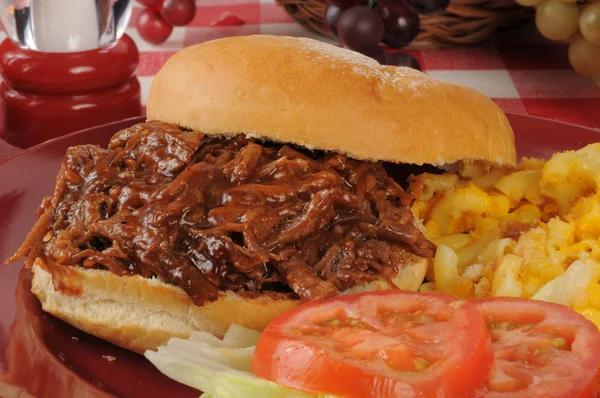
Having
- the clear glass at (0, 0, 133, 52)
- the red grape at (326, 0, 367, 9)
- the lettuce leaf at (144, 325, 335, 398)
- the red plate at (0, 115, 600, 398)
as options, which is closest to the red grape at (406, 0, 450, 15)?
the red grape at (326, 0, 367, 9)

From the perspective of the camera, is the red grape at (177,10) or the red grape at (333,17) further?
the red grape at (177,10)

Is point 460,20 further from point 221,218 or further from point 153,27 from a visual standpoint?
point 221,218

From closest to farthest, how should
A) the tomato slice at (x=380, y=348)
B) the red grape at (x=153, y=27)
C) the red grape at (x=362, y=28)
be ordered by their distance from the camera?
the tomato slice at (x=380, y=348)
the red grape at (x=362, y=28)
the red grape at (x=153, y=27)

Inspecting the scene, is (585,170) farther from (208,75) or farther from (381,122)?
(208,75)

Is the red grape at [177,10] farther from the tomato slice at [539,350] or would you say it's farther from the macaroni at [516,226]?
the tomato slice at [539,350]

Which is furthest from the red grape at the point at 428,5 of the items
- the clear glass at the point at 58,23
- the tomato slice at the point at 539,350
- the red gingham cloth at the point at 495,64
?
the tomato slice at the point at 539,350

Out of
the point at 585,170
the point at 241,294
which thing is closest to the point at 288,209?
the point at 241,294
